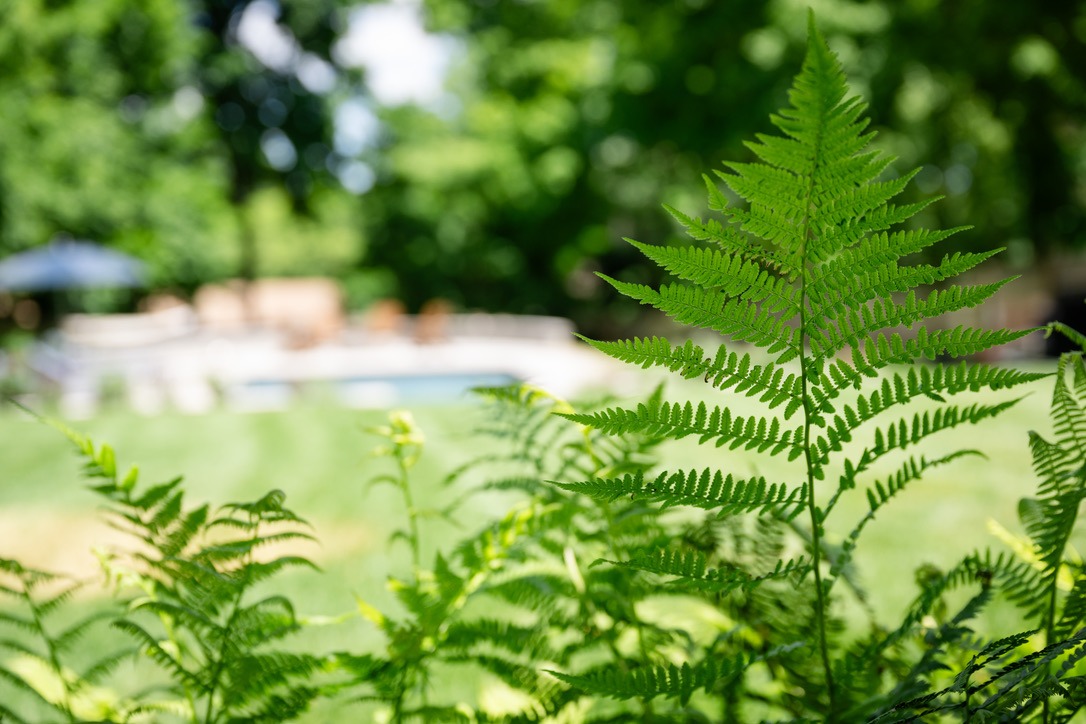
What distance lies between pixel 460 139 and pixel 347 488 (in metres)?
23.6

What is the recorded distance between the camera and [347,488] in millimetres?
6516

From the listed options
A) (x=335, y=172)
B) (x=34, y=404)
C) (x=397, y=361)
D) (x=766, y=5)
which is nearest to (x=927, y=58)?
(x=766, y=5)

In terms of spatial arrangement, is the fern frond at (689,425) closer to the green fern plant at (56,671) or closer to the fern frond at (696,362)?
the fern frond at (696,362)

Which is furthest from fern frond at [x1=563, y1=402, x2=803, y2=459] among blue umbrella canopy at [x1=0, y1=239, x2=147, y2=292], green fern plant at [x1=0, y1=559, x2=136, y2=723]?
blue umbrella canopy at [x1=0, y1=239, x2=147, y2=292]

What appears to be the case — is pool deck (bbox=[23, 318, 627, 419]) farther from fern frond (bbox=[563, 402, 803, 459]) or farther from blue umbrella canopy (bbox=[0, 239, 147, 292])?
fern frond (bbox=[563, 402, 803, 459])

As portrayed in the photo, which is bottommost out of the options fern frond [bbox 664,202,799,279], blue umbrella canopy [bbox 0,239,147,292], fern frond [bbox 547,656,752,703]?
fern frond [bbox 547,656,752,703]

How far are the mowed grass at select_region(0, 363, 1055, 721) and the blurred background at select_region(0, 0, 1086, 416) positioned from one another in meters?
8.68

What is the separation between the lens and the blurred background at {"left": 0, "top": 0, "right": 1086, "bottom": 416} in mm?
17531

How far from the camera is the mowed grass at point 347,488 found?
3965mm

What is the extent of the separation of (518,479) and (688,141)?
18.6 m

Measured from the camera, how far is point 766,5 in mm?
17766

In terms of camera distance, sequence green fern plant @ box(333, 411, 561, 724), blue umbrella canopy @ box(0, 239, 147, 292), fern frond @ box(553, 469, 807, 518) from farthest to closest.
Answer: blue umbrella canopy @ box(0, 239, 147, 292), green fern plant @ box(333, 411, 561, 724), fern frond @ box(553, 469, 807, 518)

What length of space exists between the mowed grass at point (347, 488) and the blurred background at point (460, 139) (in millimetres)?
8682

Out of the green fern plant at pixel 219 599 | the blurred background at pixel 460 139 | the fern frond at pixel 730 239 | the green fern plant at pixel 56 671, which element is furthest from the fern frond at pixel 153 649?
the blurred background at pixel 460 139
